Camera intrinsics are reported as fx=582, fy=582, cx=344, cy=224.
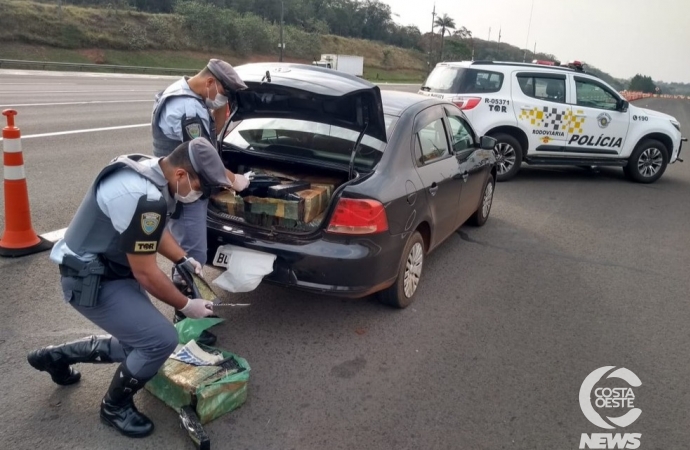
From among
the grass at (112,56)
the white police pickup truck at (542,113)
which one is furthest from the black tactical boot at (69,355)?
the grass at (112,56)

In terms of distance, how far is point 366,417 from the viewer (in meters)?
3.20

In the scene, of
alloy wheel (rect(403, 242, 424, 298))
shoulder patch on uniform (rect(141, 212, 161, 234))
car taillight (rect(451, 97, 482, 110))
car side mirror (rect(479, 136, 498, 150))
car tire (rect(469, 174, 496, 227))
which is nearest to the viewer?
shoulder patch on uniform (rect(141, 212, 161, 234))

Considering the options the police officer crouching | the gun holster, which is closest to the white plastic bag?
the police officer crouching

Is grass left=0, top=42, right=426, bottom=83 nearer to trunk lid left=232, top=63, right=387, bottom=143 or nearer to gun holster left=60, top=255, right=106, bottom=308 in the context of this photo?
trunk lid left=232, top=63, right=387, bottom=143

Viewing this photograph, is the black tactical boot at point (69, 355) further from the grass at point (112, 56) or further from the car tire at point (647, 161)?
the grass at point (112, 56)

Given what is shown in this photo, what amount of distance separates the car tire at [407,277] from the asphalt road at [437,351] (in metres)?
0.10

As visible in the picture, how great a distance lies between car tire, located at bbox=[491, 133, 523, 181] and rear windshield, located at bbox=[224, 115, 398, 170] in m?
5.53

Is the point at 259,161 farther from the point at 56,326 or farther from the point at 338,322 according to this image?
the point at 56,326

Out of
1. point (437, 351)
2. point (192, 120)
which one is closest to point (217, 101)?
point (192, 120)

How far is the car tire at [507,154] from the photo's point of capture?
31.4ft

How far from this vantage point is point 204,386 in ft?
9.75

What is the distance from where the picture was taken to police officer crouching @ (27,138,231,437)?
8.52ft

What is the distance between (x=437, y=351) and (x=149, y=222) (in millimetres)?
2222

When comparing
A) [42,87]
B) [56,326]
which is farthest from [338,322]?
[42,87]
